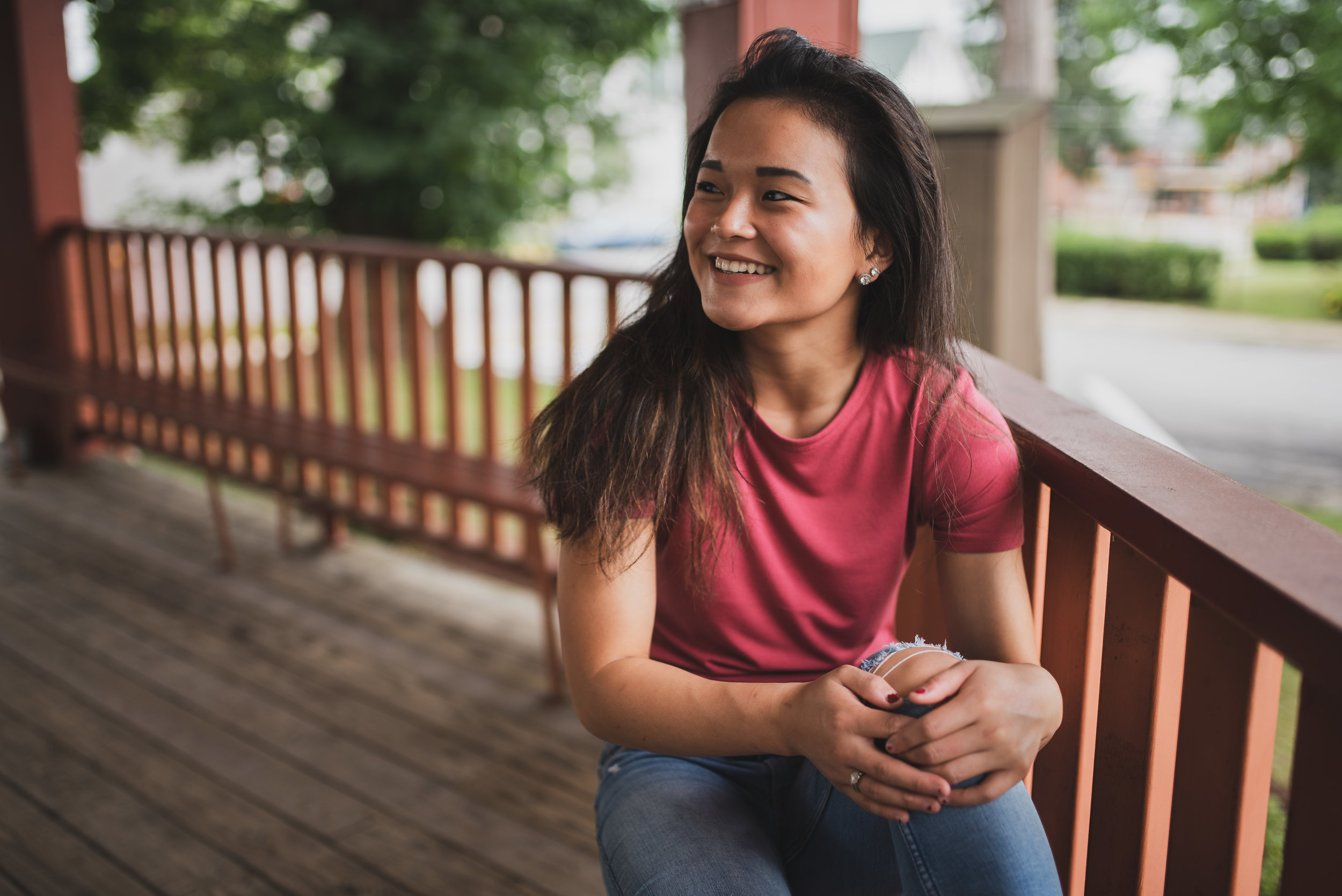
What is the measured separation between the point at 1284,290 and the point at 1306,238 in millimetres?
2479

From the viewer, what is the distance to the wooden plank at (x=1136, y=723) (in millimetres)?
1102

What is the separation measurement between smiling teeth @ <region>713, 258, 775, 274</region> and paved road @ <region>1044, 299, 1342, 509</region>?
3.60 m

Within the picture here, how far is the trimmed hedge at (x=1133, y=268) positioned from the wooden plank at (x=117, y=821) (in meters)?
16.5

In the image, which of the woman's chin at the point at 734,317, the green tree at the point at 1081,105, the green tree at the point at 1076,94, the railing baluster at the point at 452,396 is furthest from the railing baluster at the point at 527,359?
the green tree at the point at 1081,105

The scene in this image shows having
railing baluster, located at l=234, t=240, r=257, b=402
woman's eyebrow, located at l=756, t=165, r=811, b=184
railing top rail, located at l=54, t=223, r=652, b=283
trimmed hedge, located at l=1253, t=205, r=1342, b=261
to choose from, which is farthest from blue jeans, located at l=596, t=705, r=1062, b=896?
trimmed hedge, located at l=1253, t=205, r=1342, b=261

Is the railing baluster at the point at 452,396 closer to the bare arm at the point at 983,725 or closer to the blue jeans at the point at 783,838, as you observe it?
the blue jeans at the point at 783,838

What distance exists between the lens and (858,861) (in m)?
1.26

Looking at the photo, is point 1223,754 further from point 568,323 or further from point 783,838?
point 568,323

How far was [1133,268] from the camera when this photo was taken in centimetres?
1666

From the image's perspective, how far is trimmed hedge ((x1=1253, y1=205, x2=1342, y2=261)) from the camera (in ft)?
57.0

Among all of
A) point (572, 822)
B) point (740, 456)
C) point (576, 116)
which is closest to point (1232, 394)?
point (576, 116)

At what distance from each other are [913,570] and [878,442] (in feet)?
1.23

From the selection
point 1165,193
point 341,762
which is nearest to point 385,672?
point 341,762

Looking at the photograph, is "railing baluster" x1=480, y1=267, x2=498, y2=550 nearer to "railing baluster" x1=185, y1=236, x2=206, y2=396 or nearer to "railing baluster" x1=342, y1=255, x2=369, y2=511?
"railing baluster" x1=342, y1=255, x2=369, y2=511
